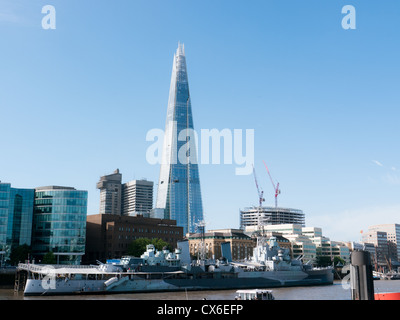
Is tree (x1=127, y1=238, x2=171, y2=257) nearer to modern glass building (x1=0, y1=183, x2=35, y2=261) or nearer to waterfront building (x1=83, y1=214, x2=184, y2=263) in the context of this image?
waterfront building (x1=83, y1=214, x2=184, y2=263)

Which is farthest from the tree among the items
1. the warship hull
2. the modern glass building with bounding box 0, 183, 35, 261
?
the warship hull

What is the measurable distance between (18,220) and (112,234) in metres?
28.5

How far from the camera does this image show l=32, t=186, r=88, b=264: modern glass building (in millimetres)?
120625

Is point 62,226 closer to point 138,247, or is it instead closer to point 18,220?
point 18,220

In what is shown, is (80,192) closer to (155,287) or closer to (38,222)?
(38,222)

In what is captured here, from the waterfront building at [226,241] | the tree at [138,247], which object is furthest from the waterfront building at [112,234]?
the waterfront building at [226,241]

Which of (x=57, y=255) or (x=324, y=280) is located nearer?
(x=324, y=280)

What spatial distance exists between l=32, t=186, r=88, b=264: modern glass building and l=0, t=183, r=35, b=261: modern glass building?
2522mm

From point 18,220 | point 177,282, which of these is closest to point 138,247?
point 18,220

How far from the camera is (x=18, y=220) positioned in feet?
408

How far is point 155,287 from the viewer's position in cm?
8056

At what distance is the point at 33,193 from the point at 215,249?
267 ft
